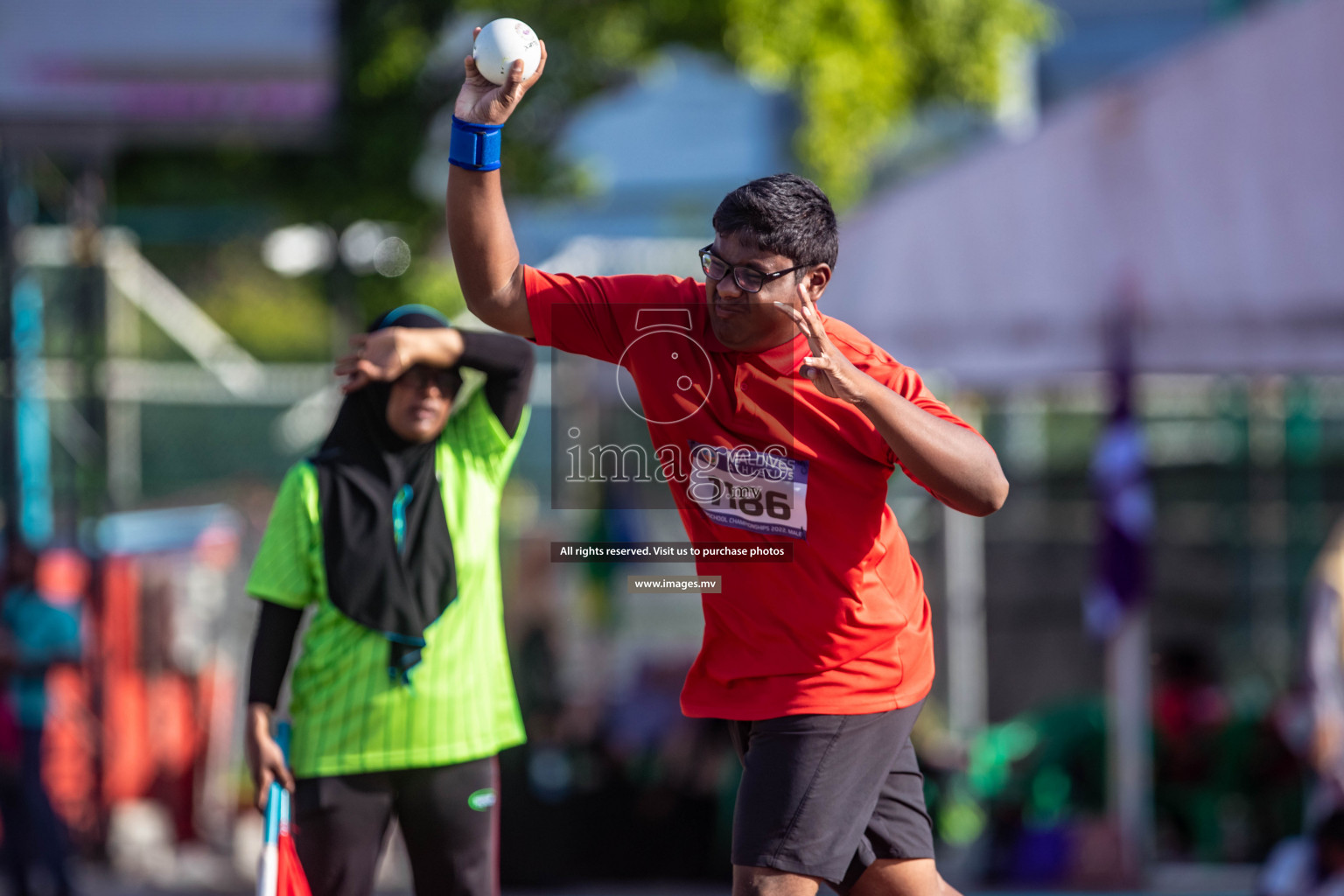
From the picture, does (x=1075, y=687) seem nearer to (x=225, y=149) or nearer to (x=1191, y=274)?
(x=1191, y=274)

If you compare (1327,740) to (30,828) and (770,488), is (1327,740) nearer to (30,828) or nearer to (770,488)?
(770,488)

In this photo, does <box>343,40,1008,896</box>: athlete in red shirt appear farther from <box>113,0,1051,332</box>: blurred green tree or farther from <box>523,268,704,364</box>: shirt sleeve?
<box>113,0,1051,332</box>: blurred green tree

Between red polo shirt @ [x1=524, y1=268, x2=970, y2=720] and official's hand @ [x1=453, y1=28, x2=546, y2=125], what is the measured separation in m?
0.31

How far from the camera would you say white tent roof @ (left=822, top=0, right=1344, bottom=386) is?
15.3ft

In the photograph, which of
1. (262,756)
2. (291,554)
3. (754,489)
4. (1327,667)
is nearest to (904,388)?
(754,489)

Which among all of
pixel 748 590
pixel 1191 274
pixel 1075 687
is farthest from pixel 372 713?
pixel 1075 687

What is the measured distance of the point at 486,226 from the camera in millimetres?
2365

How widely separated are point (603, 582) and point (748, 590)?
6.90 meters

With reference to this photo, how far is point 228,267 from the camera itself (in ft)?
45.9

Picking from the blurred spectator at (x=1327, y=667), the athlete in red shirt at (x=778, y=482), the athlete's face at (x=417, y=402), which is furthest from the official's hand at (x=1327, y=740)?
the athlete's face at (x=417, y=402)

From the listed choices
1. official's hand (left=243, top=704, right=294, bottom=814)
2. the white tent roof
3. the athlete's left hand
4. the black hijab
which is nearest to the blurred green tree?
the white tent roof

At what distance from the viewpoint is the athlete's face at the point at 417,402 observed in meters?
3.01

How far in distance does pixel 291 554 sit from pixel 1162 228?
364 centimetres

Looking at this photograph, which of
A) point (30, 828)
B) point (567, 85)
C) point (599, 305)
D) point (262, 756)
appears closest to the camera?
point (599, 305)
